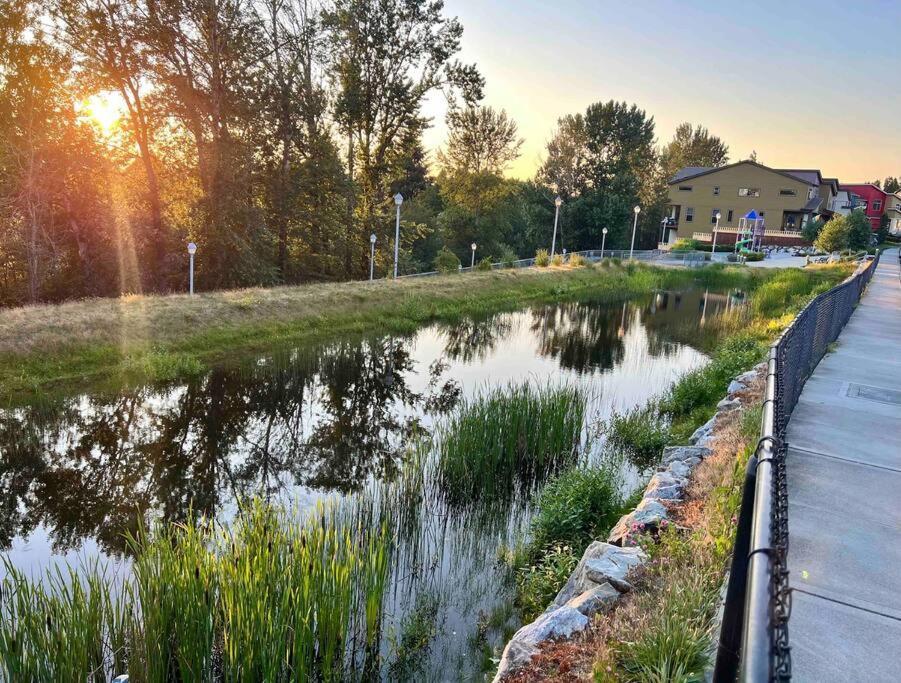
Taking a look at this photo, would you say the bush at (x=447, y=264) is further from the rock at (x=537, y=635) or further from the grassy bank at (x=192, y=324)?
the rock at (x=537, y=635)

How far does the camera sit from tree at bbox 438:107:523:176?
144 ft

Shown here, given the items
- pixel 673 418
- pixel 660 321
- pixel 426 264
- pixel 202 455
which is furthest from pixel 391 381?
pixel 426 264

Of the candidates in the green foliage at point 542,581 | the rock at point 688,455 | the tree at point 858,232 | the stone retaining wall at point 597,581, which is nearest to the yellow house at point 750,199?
the tree at point 858,232

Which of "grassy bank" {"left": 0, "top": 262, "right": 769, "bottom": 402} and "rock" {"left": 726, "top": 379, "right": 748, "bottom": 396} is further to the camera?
"grassy bank" {"left": 0, "top": 262, "right": 769, "bottom": 402}

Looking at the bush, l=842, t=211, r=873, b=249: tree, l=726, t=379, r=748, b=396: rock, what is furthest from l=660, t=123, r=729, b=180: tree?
l=726, t=379, r=748, b=396: rock

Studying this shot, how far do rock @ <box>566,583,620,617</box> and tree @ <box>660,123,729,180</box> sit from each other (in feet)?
249

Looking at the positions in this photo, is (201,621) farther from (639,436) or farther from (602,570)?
(639,436)

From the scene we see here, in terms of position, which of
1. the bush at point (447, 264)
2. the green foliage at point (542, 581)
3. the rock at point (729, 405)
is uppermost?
the bush at point (447, 264)

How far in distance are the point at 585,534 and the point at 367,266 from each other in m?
26.4

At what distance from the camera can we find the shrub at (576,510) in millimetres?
5707

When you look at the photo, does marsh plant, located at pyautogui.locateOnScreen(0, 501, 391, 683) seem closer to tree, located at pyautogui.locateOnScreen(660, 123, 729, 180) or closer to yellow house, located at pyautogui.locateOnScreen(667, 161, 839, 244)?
yellow house, located at pyautogui.locateOnScreen(667, 161, 839, 244)

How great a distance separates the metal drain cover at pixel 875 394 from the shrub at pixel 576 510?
3.18m

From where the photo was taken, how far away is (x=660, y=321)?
21.6 meters

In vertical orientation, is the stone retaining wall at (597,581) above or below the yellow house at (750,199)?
below
